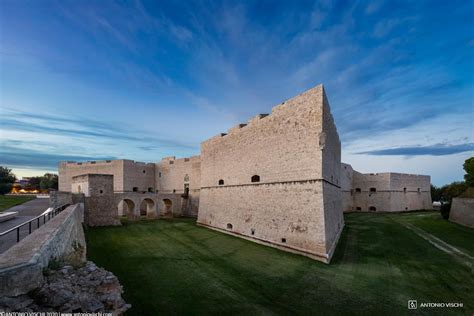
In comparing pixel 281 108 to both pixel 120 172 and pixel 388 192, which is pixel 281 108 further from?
pixel 120 172

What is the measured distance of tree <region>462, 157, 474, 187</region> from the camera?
22.6m

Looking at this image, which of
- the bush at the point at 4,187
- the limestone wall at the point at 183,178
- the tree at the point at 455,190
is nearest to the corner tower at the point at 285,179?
the limestone wall at the point at 183,178

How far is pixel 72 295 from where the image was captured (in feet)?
12.9

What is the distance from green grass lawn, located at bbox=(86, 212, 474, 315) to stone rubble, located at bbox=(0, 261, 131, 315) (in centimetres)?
220

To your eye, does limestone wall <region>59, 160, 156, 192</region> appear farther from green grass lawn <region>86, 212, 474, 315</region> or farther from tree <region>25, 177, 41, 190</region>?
tree <region>25, 177, 41, 190</region>

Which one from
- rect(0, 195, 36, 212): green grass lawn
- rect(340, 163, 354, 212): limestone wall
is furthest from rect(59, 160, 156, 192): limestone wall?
rect(340, 163, 354, 212): limestone wall

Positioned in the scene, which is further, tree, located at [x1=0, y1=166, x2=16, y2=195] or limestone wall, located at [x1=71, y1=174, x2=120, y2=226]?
tree, located at [x1=0, y1=166, x2=16, y2=195]

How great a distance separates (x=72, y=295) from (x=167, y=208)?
2613 cm

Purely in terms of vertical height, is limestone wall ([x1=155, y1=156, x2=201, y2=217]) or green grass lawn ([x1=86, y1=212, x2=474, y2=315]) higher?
limestone wall ([x1=155, y1=156, x2=201, y2=217])

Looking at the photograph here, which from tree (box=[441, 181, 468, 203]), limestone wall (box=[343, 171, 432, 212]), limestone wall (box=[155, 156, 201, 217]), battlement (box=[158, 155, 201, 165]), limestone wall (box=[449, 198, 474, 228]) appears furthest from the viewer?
limestone wall (box=[343, 171, 432, 212])

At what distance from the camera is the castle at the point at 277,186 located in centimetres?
1242

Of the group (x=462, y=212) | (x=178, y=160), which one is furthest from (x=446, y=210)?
(x=178, y=160)

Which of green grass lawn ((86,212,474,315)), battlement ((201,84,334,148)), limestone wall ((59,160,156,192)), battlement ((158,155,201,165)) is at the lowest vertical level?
green grass lawn ((86,212,474,315))

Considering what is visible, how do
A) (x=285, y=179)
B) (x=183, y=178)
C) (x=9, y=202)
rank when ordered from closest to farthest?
(x=285, y=179), (x=9, y=202), (x=183, y=178)
